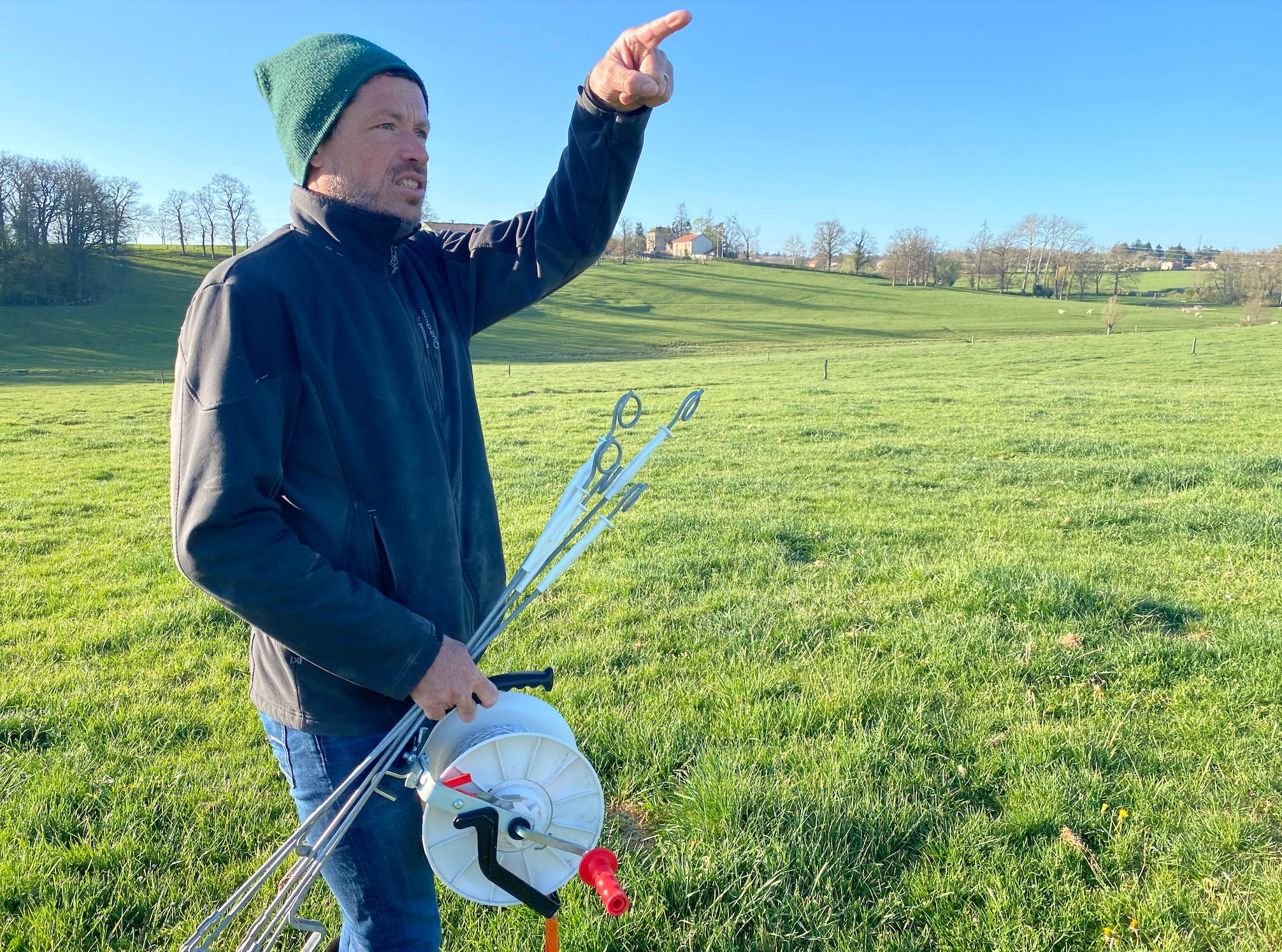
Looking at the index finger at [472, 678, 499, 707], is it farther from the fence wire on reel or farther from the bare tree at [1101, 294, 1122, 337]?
the bare tree at [1101, 294, 1122, 337]

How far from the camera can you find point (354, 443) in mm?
1798

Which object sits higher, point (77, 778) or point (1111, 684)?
point (1111, 684)

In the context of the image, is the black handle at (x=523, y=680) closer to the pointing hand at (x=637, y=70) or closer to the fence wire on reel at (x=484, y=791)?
the fence wire on reel at (x=484, y=791)

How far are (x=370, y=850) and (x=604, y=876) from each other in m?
0.64

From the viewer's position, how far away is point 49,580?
6.77 metres

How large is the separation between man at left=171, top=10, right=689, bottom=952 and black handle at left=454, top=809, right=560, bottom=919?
0.76 ft

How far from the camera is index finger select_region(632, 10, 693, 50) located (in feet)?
6.50

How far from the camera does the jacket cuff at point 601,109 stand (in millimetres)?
2176

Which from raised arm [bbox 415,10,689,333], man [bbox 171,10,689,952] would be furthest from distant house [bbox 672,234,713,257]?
man [bbox 171,10,689,952]

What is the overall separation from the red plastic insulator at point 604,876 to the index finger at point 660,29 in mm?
1981

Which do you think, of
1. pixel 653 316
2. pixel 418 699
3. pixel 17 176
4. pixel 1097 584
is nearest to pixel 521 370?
pixel 1097 584

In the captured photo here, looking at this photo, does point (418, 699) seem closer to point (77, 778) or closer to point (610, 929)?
point (610, 929)

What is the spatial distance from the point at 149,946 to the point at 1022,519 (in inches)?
290

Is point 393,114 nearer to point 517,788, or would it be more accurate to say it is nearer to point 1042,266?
point 517,788
